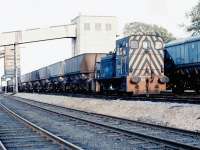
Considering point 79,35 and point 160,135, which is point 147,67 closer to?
point 160,135

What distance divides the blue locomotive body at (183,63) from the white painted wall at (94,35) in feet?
121

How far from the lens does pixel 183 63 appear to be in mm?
25875

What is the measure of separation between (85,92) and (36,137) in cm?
2277

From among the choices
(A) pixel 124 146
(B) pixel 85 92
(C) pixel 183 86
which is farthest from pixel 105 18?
(A) pixel 124 146

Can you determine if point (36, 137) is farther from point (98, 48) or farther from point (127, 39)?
point (98, 48)

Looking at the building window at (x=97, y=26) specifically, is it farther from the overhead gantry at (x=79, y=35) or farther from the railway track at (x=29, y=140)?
the railway track at (x=29, y=140)

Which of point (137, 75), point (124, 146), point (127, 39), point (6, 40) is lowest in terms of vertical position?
point (124, 146)

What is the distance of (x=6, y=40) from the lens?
62.8 meters

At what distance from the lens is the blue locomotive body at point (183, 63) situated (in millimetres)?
24450

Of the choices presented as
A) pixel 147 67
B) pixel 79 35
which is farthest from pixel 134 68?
pixel 79 35

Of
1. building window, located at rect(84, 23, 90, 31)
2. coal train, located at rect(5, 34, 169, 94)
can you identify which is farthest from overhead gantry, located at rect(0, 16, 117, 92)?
coal train, located at rect(5, 34, 169, 94)

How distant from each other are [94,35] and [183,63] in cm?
4165

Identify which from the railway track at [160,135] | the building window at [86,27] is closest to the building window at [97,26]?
the building window at [86,27]

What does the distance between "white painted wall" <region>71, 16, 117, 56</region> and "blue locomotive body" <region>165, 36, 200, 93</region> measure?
121 ft
